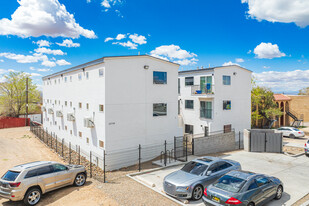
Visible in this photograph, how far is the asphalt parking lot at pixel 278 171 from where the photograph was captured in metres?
9.92

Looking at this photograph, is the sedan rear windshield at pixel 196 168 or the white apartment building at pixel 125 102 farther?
the white apartment building at pixel 125 102

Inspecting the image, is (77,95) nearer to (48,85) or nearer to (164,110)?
(164,110)

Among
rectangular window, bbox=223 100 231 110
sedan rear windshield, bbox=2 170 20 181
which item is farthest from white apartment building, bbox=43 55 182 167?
rectangular window, bbox=223 100 231 110

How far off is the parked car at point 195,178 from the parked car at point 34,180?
5057mm

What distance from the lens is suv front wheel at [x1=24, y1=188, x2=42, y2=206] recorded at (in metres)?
9.05

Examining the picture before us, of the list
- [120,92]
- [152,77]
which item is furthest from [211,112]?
[120,92]

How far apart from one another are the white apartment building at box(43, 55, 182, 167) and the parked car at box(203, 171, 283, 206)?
29.0 ft

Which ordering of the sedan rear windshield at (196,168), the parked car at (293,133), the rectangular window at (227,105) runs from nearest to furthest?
the sedan rear windshield at (196,168) < the rectangular window at (227,105) < the parked car at (293,133)

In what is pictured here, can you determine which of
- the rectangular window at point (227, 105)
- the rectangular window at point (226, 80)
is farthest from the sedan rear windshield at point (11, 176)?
the rectangular window at point (226, 80)

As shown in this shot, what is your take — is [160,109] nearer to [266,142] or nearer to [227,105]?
[227,105]

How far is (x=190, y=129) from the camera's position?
1014 inches

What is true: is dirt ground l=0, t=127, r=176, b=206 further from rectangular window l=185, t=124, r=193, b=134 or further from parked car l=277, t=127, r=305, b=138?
parked car l=277, t=127, r=305, b=138

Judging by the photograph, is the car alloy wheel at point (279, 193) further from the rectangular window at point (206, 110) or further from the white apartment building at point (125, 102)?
the rectangular window at point (206, 110)

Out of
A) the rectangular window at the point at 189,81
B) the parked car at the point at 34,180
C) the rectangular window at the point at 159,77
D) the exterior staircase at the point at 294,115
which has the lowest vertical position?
the parked car at the point at 34,180
